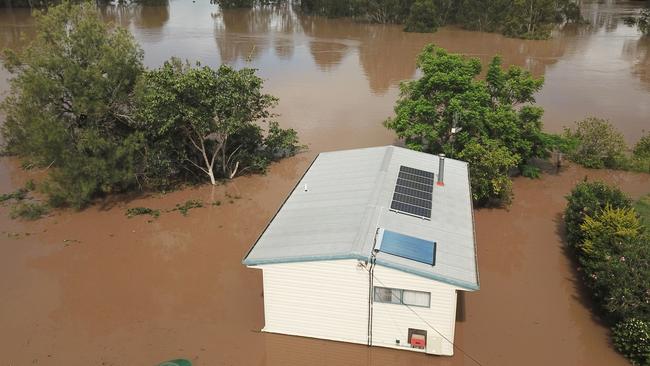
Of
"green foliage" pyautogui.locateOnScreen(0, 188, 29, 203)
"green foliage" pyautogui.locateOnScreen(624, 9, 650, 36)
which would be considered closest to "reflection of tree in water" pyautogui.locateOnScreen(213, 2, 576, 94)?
"green foliage" pyautogui.locateOnScreen(624, 9, 650, 36)

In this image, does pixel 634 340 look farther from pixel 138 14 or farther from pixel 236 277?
pixel 138 14

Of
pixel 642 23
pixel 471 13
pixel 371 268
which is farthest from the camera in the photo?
pixel 471 13

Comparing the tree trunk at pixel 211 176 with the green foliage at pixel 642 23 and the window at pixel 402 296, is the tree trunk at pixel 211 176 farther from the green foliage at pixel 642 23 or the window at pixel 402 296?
the green foliage at pixel 642 23

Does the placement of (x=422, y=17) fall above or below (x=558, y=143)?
above

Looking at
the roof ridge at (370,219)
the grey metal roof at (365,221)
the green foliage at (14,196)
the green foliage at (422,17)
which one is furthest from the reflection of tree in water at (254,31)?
the roof ridge at (370,219)

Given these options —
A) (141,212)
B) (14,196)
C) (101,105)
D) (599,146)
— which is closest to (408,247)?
(141,212)

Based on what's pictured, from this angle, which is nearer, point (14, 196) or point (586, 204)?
point (586, 204)

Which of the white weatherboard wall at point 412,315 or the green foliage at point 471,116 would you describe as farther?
the green foliage at point 471,116

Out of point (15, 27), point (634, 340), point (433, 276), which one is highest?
point (15, 27)

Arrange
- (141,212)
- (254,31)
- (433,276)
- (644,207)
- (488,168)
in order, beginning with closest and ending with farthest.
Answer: (433,276) < (488,168) < (644,207) < (141,212) < (254,31)
